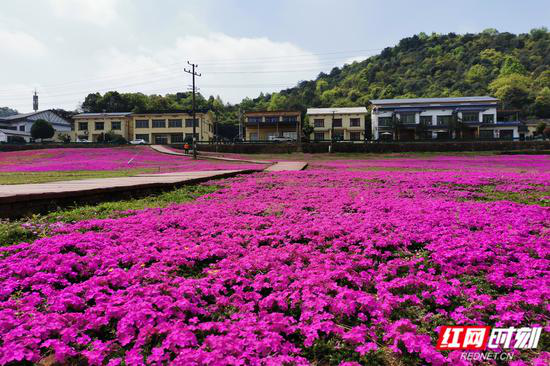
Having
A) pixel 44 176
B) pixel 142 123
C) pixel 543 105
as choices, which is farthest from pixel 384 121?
pixel 44 176

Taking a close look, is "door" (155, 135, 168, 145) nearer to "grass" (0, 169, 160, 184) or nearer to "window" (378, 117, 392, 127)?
"window" (378, 117, 392, 127)

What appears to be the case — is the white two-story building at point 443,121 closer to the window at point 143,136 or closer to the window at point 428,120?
the window at point 428,120

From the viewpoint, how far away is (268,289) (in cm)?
360

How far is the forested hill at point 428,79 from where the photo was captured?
316 ft

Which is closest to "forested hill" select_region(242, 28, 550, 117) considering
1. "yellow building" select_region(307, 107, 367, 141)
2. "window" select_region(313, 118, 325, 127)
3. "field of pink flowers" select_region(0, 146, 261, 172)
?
"window" select_region(313, 118, 325, 127)

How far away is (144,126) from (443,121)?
6319 cm

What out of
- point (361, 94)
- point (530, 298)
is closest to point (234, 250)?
point (530, 298)

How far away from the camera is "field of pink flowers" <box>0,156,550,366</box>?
8.34 feet

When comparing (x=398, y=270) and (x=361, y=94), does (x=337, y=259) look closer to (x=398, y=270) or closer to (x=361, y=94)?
(x=398, y=270)

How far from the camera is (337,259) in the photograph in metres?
4.33

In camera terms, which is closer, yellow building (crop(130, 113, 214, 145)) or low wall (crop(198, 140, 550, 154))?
low wall (crop(198, 140, 550, 154))

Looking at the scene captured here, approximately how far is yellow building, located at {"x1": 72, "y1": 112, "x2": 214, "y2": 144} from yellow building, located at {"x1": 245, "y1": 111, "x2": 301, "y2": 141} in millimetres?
11336

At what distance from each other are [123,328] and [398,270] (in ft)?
9.68

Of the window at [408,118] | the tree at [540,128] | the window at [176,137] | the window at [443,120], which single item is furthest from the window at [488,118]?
the window at [176,137]
